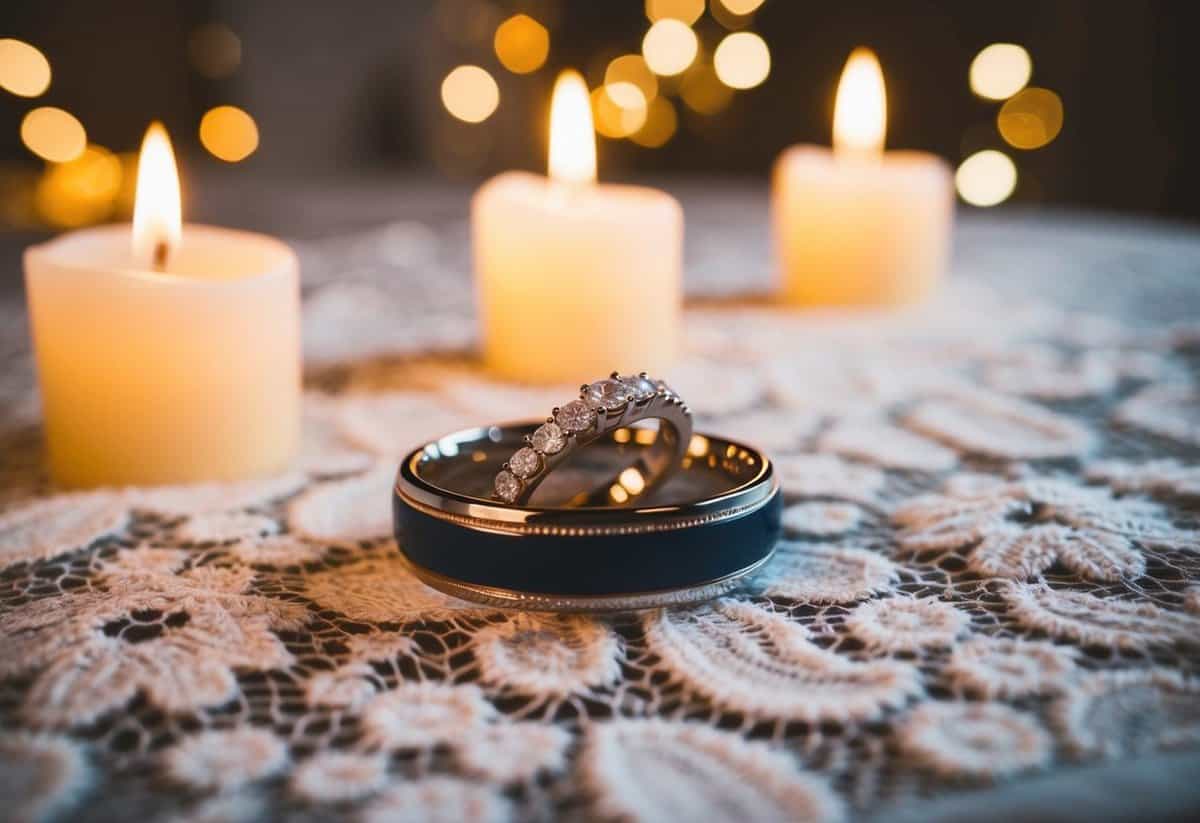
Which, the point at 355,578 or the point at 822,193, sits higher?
the point at 822,193

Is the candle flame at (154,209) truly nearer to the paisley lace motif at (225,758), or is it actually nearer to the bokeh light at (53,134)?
the paisley lace motif at (225,758)

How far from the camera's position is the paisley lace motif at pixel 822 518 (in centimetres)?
59

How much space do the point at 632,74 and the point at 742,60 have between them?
0.61ft

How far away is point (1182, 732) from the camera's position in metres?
0.38

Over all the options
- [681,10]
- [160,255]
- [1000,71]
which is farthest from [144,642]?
[681,10]

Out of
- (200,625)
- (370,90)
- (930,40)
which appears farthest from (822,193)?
(370,90)

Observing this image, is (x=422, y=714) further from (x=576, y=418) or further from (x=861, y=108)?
(x=861, y=108)

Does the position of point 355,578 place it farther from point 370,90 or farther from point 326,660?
point 370,90

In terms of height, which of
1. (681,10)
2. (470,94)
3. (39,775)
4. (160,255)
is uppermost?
(681,10)

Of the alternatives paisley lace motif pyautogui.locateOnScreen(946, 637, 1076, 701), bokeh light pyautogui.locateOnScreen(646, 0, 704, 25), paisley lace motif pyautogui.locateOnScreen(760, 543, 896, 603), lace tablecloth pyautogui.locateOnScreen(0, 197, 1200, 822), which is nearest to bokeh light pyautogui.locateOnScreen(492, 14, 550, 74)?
bokeh light pyautogui.locateOnScreen(646, 0, 704, 25)

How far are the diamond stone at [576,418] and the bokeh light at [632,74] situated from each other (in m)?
1.69

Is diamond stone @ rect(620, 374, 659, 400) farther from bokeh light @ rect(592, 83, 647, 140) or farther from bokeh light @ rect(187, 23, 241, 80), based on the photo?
bokeh light @ rect(187, 23, 241, 80)

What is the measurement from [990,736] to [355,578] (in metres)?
0.27

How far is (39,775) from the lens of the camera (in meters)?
0.37
